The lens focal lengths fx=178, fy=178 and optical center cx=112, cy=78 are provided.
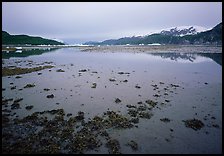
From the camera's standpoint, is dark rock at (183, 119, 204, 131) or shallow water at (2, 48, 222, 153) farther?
dark rock at (183, 119, 204, 131)

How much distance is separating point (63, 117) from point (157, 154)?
7.93 m

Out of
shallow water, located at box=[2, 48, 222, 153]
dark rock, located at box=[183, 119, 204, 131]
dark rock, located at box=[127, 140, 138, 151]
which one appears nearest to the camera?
dark rock, located at box=[127, 140, 138, 151]

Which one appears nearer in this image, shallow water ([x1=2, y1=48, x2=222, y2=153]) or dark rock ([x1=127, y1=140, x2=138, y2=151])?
dark rock ([x1=127, y1=140, x2=138, y2=151])

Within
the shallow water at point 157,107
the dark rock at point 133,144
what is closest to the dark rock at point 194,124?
the shallow water at point 157,107

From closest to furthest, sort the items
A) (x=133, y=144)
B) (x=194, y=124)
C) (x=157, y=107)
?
(x=133, y=144) → (x=194, y=124) → (x=157, y=107)

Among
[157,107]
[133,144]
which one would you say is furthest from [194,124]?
[133,144]

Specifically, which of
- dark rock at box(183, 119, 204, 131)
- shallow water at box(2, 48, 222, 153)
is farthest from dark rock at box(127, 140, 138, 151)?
dark rock at box(183, 119, 204, 131)

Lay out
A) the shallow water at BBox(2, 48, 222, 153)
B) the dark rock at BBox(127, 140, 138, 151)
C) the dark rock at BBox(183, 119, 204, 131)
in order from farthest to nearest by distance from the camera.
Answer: the dark rock at BBox(183, 119, 204, 131), the shallow water at BBox(2, 48, 222, 153), the dark rock at BBox(127, 140, 138, 151)

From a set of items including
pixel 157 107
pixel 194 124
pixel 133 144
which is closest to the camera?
pixel 133 144

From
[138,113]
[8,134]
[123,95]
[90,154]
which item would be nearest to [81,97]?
[123,95]

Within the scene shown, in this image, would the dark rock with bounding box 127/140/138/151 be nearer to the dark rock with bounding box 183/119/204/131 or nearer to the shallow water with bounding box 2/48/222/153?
the shallow water with bounding box 2/48/222/153

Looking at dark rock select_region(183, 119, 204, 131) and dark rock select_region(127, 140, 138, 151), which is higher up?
dark rock select_region(183, 119, 204, 131)

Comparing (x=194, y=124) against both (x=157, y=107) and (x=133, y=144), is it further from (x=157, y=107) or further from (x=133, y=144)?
(x=133, y=144)

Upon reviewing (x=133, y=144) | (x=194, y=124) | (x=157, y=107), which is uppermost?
(x=157, y=107)
